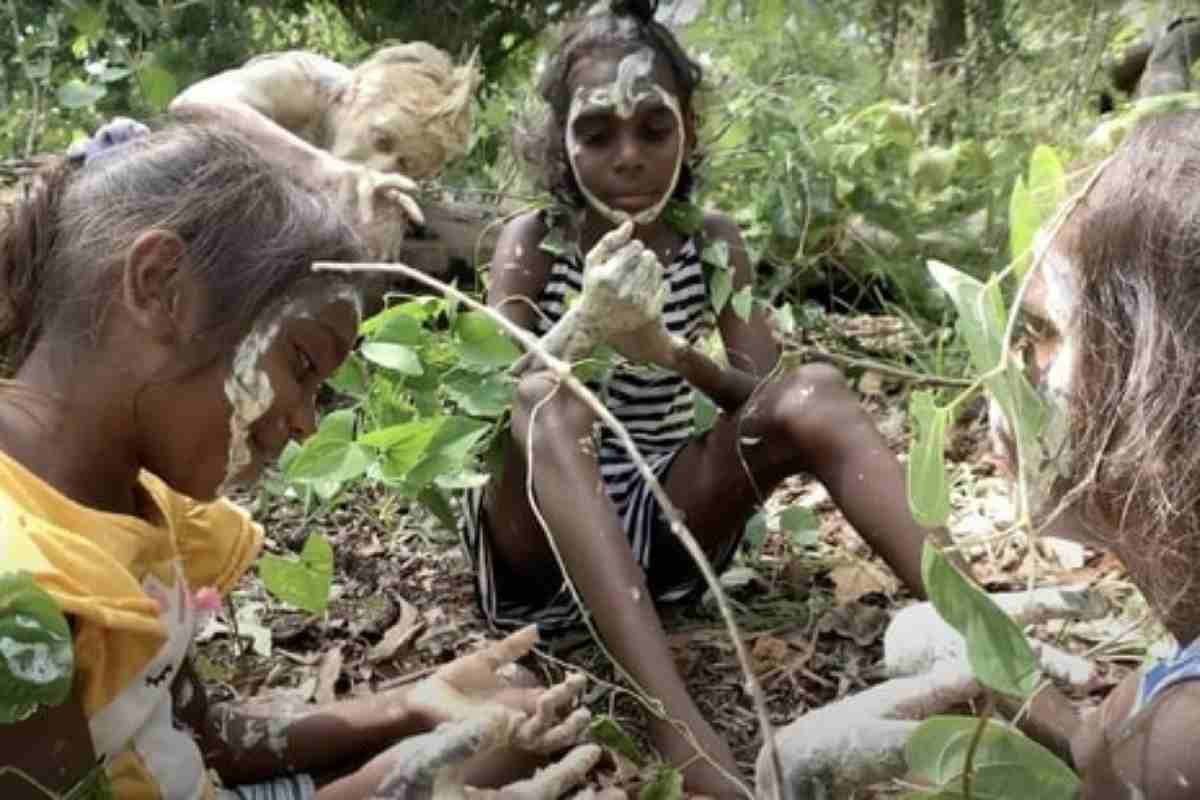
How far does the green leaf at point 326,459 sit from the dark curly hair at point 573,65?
1.92ft

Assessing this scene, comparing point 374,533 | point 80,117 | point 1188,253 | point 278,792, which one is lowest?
point 374,533

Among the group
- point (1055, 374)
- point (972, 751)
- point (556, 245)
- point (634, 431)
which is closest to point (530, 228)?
point (556, 245)

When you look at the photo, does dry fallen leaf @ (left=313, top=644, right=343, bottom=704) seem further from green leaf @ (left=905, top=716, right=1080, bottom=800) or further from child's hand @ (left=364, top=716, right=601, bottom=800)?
green leaf @ (left=905, top=716, right=1080, bottom=800)

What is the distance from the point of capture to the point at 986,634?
1016 millimetres

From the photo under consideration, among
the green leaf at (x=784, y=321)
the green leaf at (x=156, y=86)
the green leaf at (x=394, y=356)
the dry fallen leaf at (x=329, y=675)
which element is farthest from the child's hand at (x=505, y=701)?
the green leaf at (x=156, y=86)

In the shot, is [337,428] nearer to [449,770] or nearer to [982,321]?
[449,770]

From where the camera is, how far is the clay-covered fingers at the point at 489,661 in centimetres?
161

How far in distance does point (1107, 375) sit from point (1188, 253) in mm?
113

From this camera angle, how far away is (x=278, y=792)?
1.52 metres

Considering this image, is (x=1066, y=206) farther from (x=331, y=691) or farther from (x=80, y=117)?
(x=80, y=117)

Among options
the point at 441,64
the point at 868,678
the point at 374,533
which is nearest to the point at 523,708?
the point at 868,678

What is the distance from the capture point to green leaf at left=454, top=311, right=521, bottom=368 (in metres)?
1.99

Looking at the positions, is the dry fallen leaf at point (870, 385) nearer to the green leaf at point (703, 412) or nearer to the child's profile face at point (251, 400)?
the green leaf at point (703, 412)

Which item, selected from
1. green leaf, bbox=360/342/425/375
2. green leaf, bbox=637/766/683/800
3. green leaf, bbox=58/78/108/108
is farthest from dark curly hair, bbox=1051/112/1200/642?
green leaf, bbox=58/78/108/108
